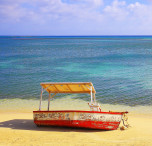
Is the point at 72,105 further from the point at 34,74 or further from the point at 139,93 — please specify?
the point at 34,74

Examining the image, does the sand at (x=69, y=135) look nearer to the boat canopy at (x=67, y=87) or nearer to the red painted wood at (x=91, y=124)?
the red painted wood at (x=91, y=124)

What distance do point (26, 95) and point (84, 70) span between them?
1393 centimetres

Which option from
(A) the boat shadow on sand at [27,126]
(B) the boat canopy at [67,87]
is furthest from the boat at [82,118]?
(B) the boat canopy at [67,87]

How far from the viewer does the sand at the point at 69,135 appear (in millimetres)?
11414

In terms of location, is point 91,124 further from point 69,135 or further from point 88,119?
point 69,135

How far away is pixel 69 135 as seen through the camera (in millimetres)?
12367

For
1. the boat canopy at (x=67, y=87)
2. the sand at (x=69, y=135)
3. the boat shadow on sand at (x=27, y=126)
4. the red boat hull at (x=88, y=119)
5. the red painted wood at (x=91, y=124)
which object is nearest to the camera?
the sand at (x=69, y=135)

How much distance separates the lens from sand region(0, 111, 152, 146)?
11.4m

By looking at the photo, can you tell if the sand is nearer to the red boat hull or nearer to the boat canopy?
the red boat hull

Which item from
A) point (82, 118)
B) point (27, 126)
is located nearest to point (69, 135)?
point (82, 118)

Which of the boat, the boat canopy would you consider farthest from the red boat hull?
the boat canopy

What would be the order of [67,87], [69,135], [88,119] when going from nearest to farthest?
[69,135] → [88,119] → [67,87]

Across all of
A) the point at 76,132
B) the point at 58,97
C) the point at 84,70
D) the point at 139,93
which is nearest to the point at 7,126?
the point at 76,132

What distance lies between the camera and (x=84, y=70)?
34219 mm
